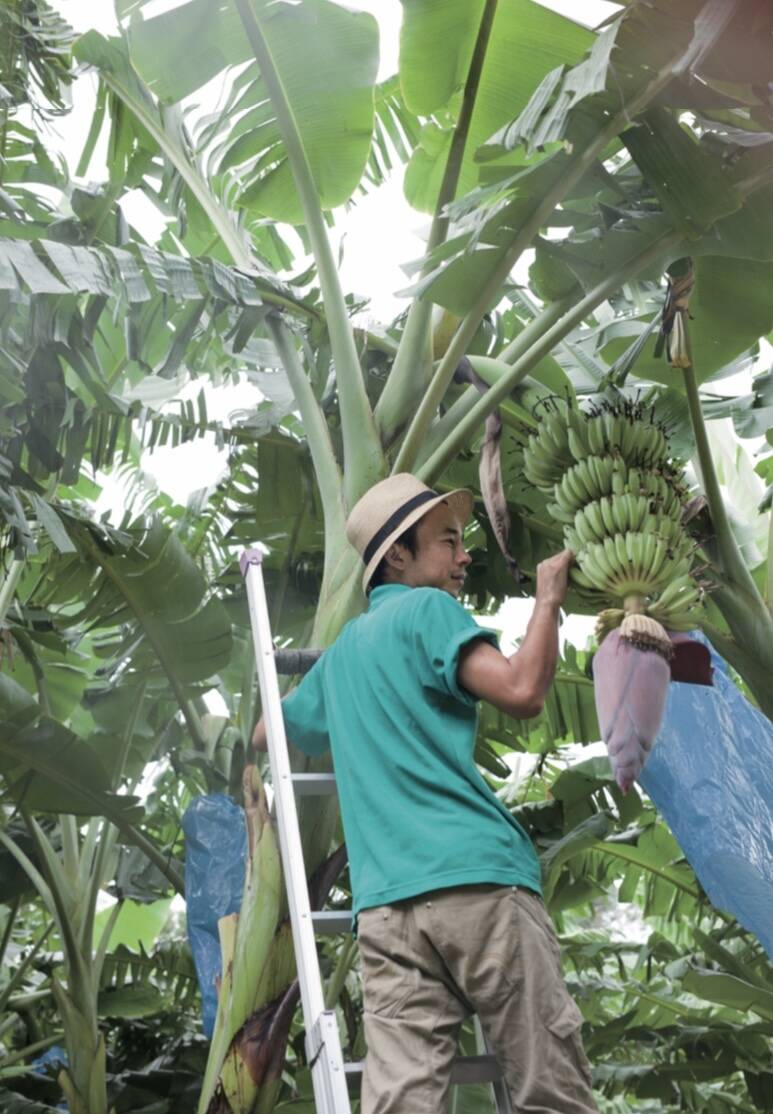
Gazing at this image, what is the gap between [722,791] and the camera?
238 cm

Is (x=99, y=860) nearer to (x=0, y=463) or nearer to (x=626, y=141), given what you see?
(x=0, y=463)

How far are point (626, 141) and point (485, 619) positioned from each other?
2758 mm

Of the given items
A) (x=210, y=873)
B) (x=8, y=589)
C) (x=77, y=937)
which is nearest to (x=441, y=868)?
(x=210, y=873)

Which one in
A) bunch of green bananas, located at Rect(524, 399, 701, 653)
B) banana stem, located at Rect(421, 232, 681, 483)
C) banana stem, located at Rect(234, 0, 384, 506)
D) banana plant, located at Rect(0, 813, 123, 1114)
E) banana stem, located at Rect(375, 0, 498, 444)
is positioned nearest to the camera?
bunch of green bananas, located at Rect(524, 399, 701, 653)

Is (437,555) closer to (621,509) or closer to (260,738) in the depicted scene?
(621,509)

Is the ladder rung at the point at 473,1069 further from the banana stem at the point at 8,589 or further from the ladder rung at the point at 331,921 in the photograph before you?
the banana stem at the point at 8,589

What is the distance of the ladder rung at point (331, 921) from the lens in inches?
64.6

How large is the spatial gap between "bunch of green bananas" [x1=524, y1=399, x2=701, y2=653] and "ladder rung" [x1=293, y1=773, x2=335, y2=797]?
0.48 metres

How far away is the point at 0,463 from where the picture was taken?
8.16ft

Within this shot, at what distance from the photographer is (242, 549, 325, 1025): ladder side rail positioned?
1.56m

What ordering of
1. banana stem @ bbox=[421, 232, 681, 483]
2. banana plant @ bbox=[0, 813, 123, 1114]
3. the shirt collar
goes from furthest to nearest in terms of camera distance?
banana plant @ bbox=[0, 813, 123, 1114], banana stem @ bbox=[421, 232, 681, 483], the shirt collar

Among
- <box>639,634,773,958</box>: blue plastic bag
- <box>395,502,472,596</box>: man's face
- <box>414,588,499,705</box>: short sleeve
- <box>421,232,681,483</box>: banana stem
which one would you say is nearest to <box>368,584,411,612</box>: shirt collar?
<box>395,502,472,596</box>: man's face

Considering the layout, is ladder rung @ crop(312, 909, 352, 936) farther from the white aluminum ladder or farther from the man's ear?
the man's ear

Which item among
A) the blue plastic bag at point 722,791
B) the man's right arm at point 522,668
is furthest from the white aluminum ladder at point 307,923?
the blue plastic bag at point 722,791
